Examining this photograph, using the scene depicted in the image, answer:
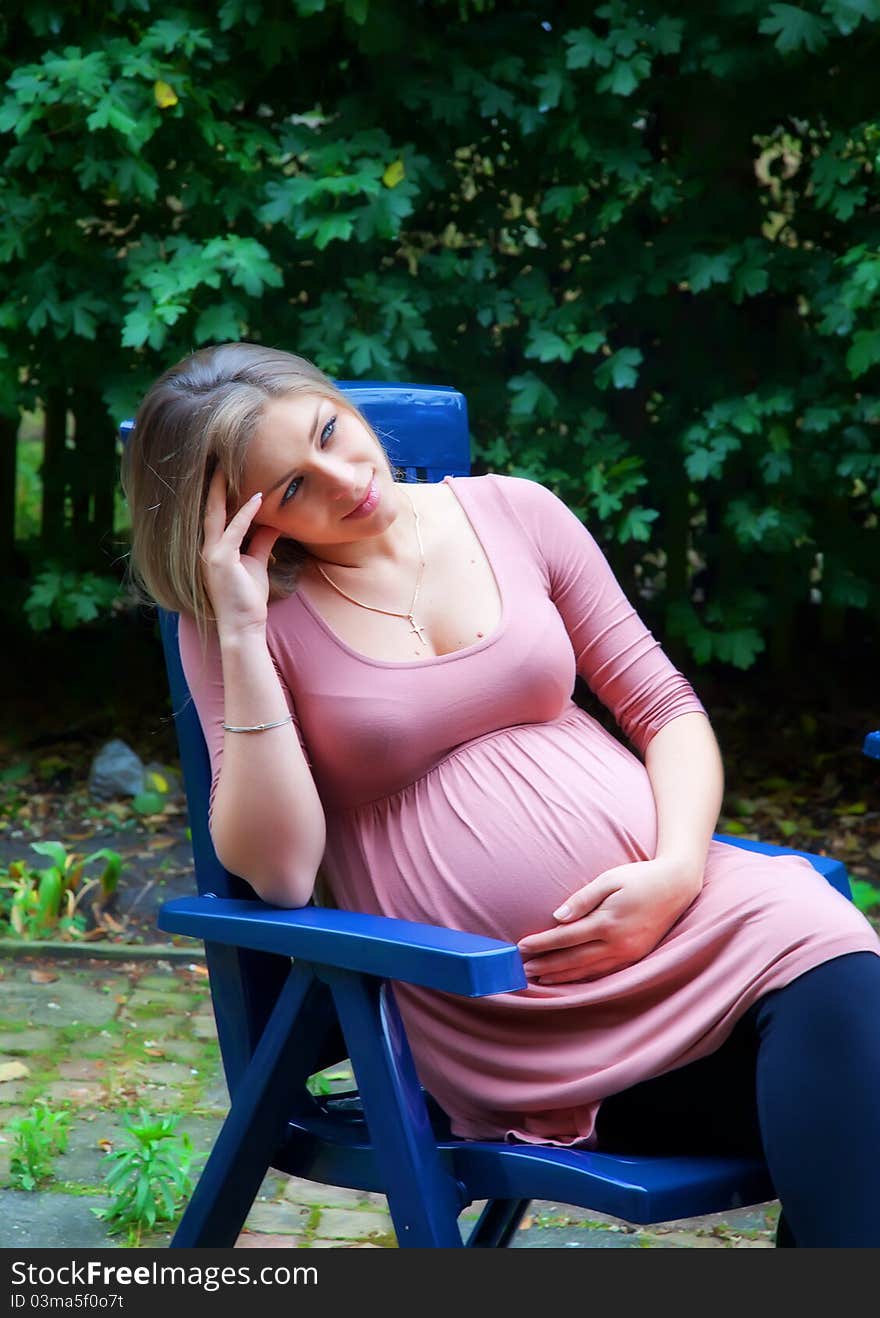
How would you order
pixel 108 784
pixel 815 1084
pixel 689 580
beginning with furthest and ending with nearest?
pixel 689 580 < pixel 108 784 < pixel 815 1084

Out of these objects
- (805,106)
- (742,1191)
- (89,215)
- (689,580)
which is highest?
(805,106)

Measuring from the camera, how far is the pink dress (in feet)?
6.32

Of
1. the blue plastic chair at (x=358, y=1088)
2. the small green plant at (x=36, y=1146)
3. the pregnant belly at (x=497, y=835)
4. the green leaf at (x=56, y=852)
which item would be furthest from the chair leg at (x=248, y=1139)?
the green leaf at (x=56, y=852)

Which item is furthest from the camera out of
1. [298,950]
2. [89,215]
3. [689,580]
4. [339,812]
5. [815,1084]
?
[689,580]

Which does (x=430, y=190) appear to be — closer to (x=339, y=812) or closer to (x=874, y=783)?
(x=874, y=783)

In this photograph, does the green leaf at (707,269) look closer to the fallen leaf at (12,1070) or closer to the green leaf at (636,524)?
the green leaf at (636,524)

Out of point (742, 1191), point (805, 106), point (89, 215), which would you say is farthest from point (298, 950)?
point (805, 106)

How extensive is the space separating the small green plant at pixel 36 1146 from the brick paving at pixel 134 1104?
2 centimetres

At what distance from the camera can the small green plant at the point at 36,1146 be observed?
2.91 metres

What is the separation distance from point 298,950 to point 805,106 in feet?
12.0

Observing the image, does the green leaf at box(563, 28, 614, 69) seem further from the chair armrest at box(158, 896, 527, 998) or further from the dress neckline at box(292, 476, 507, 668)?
the chair armrest at box(158, 896, 527, 998)

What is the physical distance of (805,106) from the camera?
469 centimetres

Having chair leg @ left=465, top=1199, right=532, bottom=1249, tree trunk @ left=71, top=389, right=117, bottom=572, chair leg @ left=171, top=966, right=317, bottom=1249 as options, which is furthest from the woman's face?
tree trunk @ left=71, top=389, right=117, bottom=572

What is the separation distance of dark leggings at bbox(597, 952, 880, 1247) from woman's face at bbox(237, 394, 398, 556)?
33.4 inches
